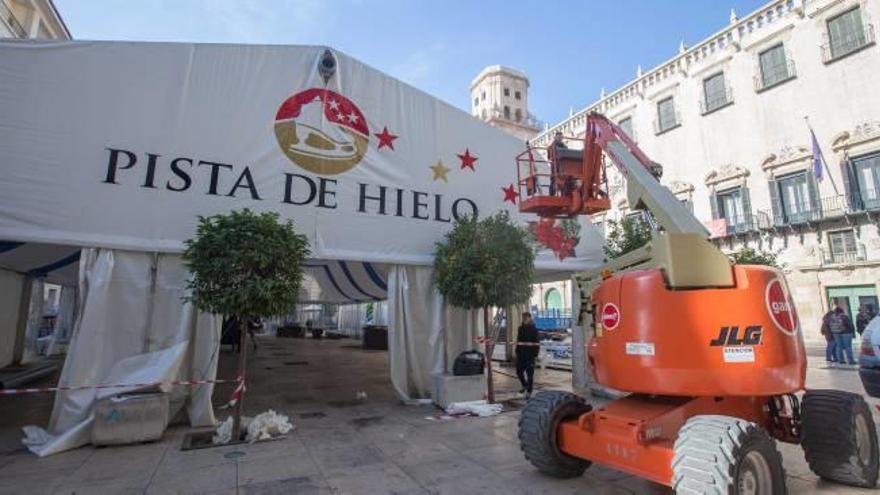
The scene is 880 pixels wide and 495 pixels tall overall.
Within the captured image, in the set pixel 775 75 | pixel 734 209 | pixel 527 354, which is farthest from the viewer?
pixel 734 209

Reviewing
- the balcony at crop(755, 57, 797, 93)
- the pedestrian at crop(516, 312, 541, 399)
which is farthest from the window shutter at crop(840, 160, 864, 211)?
the pedestrian at crop(516, 312, 541, 399)

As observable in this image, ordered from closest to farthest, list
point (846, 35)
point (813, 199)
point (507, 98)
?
1. point (846, 35)
2. point (813, 199)
3. point (507, 98)

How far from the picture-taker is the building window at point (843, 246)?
20081mm

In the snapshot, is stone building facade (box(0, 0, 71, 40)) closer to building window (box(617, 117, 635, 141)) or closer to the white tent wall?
the white tent wall

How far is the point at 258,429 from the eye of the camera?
6258mm

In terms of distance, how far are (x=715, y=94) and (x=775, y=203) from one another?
295 inches

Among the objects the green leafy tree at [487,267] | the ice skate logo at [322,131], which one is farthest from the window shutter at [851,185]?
the ice skate logo at [322,131]

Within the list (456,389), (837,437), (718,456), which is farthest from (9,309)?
(837,437)

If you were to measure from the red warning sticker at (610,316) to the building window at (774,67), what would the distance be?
1021 inches

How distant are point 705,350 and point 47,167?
8712 mm

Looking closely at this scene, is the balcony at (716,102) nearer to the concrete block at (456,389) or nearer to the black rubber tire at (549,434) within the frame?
the concrete block at (456,389)

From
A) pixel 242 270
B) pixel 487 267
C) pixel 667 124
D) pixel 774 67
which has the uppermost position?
pixel 774 67

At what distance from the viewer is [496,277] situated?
8.26 metres

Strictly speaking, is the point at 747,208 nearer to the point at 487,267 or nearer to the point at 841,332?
the point at 841,332
